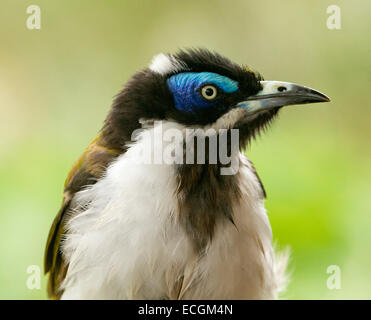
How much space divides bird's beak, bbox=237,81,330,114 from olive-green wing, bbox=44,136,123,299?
0.87 meters

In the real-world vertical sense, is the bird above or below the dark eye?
below

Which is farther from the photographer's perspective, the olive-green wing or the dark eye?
the olive-green wing

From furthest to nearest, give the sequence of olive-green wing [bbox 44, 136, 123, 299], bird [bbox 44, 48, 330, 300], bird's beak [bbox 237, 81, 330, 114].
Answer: olive-green wing [bbox 44, 136, 123, 299]
bird's beak [bbox 237, 81, 330, 114]
bird [bbox 44, 48, 330, 300]

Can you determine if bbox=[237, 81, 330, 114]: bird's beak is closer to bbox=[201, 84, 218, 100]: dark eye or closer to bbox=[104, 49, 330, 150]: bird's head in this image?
bbox=[104, 49, 330, 150]: bird's head

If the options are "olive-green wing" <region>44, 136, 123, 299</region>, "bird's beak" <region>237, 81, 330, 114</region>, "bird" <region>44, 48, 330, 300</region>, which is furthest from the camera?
"olive-green wing" <region>44, 136, 123, 299</region>

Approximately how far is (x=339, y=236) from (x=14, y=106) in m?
3.88

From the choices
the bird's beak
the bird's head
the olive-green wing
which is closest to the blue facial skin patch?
the bird's head

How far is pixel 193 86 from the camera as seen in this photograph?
400cm

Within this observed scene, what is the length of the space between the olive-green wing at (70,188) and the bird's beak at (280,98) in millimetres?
868

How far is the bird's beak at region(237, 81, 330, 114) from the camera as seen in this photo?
13.3ft

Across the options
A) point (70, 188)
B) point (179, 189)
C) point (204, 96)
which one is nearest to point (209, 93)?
point (204, 96)

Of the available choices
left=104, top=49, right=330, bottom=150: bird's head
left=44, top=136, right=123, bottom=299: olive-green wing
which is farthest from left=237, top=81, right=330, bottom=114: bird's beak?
left=44, top=136, right=123, bottom=299: olive-green wing
